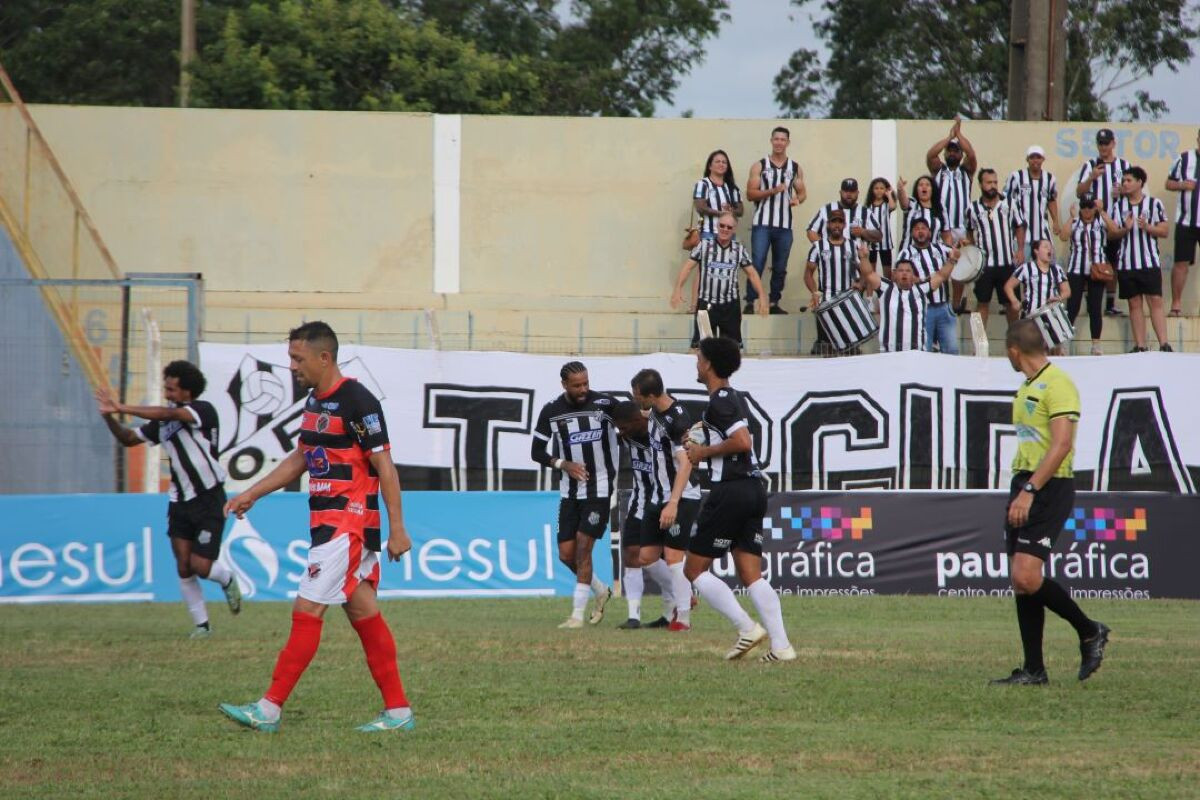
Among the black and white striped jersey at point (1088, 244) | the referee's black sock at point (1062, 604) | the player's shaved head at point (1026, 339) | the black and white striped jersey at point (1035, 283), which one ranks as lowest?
the referee's black sock at point (1062, 604)

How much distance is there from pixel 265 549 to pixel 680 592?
5.29m

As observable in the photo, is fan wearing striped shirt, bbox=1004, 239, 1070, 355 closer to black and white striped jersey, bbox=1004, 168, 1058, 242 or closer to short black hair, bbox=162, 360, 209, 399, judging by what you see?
black and white striped jersey, bbox=1004, 168, 1058, 242

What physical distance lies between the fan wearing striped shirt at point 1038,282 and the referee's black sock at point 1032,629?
12048mm

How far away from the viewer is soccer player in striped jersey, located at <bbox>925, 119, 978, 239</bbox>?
2094 cm

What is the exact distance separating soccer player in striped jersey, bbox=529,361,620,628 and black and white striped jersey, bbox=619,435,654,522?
369mm

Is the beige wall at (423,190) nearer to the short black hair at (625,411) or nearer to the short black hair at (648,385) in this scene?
the short black hair at (625,411)

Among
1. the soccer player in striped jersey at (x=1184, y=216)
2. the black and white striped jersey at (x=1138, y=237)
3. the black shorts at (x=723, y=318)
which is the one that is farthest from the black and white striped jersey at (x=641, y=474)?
the soccer player in striped jersey at (x=1184, y=216)

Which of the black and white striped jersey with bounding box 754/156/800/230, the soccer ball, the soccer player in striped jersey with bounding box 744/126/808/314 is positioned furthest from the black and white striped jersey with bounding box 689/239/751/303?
the soccer ball

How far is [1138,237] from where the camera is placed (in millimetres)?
21109

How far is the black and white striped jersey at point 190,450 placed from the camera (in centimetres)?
1220

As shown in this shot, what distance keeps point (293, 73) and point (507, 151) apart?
351 inches

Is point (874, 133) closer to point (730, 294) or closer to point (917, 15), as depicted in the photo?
point (730, 294)

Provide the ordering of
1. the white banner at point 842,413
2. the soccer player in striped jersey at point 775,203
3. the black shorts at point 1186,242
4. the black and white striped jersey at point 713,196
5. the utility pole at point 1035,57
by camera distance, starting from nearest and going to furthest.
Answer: the white banner at point 842,413
the black and white striped jersey at point 713,196
the soccer player in striped jersey at point 775,203
the black shorts at point 1186,242
the utility pole at point 1035,57

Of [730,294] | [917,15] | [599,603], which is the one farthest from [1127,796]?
[917,15]
